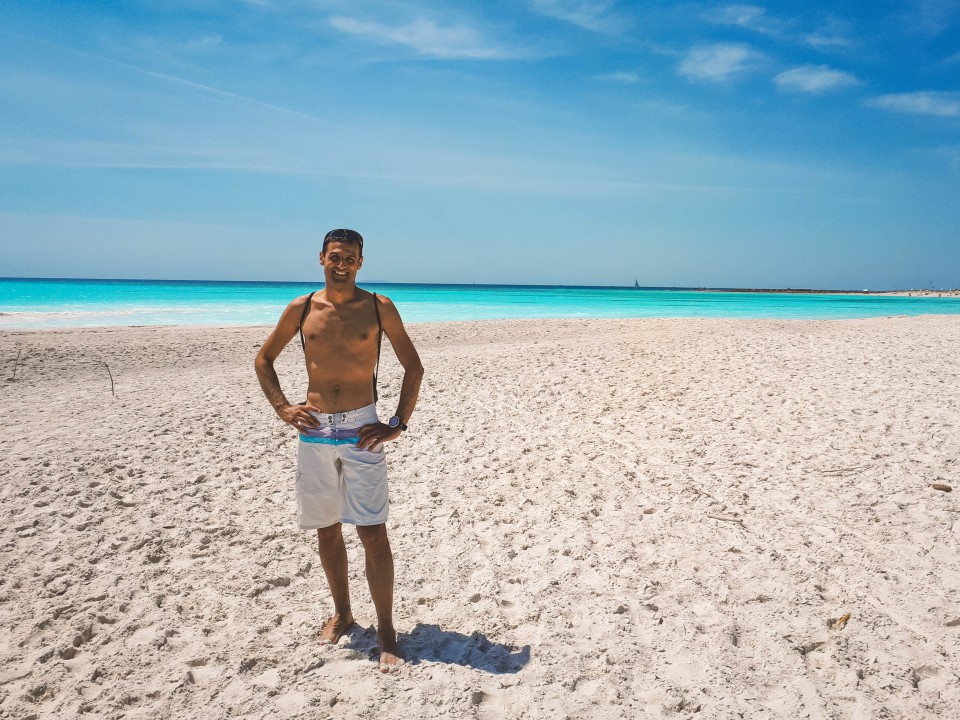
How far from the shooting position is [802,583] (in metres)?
3.67

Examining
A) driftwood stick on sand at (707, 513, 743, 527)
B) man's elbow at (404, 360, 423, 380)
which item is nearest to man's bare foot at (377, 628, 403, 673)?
man's elbow at (404, 360, 423, 380)

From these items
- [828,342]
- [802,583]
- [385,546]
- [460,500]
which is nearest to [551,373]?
[460,500]

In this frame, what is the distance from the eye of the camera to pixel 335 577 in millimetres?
3150

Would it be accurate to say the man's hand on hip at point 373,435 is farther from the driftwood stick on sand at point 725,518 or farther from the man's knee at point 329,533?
the driftwood stick on sand at point 725,518

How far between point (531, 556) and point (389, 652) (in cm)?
144

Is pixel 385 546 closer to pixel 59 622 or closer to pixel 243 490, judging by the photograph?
pixel 59 622

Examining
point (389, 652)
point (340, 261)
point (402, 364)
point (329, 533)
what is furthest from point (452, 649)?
point (340, 261)

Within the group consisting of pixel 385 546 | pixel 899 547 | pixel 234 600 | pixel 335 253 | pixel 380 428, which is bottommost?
pixel 234 600

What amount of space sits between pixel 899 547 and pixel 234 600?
4310mm

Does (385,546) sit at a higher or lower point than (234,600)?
higher

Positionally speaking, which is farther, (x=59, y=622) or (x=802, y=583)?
(x=802, y=583)

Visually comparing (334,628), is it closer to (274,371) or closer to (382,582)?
(382,582)

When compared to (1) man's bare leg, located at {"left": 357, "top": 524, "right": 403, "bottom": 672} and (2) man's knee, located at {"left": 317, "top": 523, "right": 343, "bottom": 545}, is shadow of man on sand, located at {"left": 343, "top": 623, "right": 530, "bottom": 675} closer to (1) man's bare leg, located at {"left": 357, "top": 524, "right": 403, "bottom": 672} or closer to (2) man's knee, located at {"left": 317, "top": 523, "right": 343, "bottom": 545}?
(1) man's bare leg, located at {"left": 357, "top": 524, "right": 403, "bottom": 672}

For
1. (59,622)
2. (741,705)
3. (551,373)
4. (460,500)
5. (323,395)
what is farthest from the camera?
(551,373)
